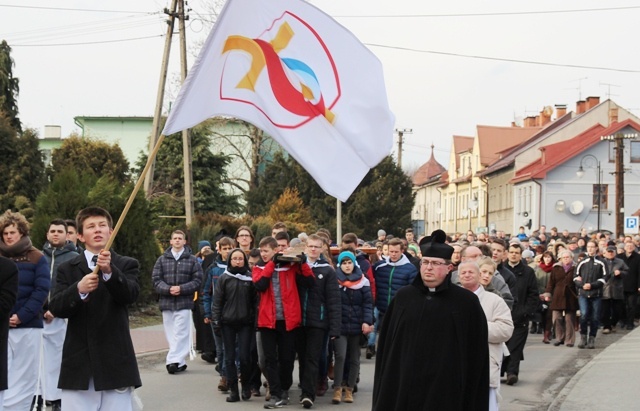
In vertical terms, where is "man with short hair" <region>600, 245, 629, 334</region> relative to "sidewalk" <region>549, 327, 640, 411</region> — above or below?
above

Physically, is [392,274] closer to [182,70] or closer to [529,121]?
[182,70]

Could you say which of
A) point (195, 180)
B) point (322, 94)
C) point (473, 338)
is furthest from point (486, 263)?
point (195, 180)

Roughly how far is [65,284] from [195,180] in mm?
43455

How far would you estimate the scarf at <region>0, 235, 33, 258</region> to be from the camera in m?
9.77

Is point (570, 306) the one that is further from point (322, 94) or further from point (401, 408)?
point (401, 408)

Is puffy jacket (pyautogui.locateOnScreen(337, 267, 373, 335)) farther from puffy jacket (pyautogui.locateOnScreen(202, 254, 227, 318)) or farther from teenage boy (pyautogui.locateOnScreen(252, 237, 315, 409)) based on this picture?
puffy jacket (pyautogui.locateOnScreen(202, 254, 227, 318))

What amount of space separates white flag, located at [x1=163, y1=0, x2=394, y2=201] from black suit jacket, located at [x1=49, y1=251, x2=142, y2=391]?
6.13 ft

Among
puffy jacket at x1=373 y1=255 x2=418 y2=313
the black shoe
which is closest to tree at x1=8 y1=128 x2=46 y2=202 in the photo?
the black shoe

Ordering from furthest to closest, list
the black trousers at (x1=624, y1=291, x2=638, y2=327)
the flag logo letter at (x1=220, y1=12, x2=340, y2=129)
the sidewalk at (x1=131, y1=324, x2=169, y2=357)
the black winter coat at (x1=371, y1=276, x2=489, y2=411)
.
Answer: the black trousers at (x1=624, y1=291, x2=638, y2=327) < the sidewalk at (x1=131, y1=324, x2=169, y2=357) < the flag logo letter at (x1=220, y1=12, x2=340, y2=129) < the black winter coat at (x1=371, y1=276, x2=489, y2=411)

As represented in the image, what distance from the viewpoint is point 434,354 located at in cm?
666

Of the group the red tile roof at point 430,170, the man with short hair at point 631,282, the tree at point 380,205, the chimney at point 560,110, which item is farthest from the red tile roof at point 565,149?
the red tile roof at point 430,170

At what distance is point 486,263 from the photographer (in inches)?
409

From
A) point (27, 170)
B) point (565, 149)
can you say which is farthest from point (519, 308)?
point (565, 149)

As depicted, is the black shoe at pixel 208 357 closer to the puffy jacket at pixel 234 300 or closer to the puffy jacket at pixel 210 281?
the puffy jacket at pixel 210 281
